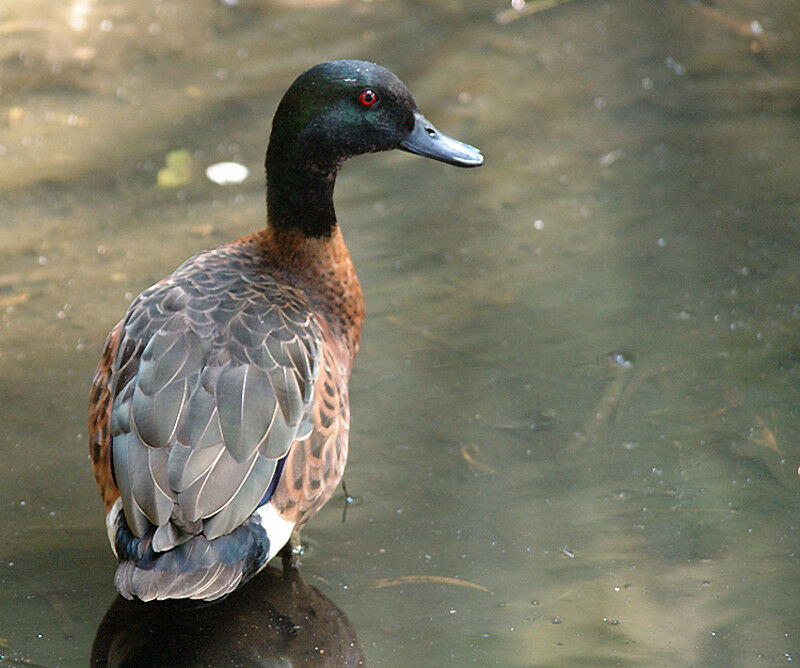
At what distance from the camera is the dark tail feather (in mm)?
2830

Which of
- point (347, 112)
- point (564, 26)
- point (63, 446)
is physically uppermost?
point (347, 112)

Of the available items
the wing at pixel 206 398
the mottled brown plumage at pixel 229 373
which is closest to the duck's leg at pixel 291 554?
the mottled brown plumage at pixel 229 373

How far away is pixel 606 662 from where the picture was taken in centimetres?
306

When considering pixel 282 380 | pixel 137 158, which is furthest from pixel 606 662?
pixel 137 158

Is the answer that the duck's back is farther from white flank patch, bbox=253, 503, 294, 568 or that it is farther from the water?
the water

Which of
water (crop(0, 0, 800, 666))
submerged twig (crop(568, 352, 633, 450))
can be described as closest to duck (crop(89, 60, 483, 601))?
water (crop(0, 0, 800, 666))

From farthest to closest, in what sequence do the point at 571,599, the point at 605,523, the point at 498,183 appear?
the point at 498,183
the point at 605,523
the point at 571,599

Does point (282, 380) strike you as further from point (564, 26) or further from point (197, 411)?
point (564, 26)

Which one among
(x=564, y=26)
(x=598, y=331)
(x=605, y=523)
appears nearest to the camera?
(x=605, y=523)

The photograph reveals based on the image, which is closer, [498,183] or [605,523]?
[605,523]

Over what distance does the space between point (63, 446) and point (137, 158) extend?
2.09 m

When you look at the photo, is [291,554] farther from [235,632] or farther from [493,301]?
[493,301]

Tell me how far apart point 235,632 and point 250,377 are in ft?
2.36

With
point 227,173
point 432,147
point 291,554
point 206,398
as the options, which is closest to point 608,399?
point 432,147
